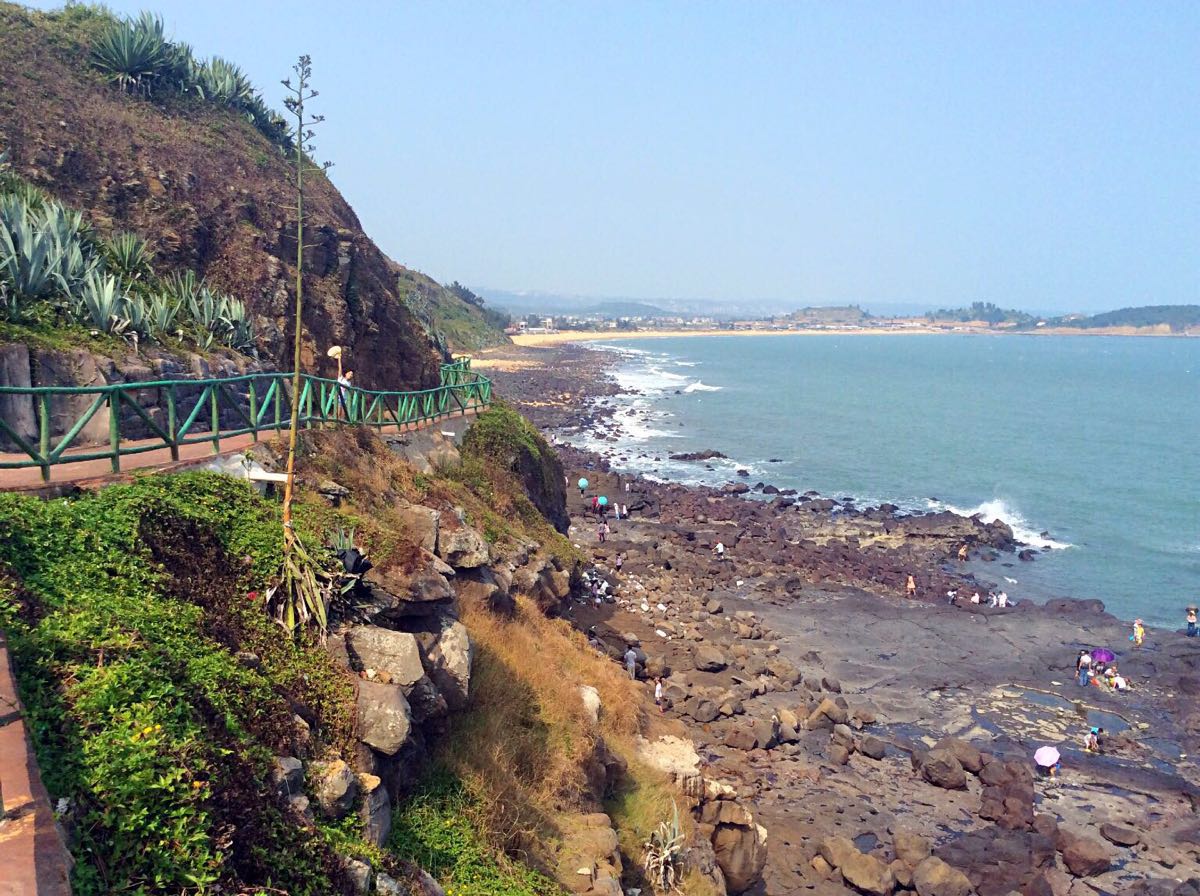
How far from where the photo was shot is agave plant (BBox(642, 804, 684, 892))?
10.3 m

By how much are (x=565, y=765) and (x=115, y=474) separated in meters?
6.36

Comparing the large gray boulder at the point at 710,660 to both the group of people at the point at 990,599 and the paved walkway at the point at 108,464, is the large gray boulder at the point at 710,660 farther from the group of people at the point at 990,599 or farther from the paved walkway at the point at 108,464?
the paved walkway at the point at 108,464

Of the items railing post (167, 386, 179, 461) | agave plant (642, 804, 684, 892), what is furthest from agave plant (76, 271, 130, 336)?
agave plant (642, 804, 684, 892)

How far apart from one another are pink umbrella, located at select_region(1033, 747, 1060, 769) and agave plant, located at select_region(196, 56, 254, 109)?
107ft

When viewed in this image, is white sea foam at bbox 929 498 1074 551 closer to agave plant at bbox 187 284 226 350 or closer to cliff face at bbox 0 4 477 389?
cliff face at bbox 0 4 477 389

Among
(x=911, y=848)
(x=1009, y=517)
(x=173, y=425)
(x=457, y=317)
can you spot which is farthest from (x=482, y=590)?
(x=457, y=317)

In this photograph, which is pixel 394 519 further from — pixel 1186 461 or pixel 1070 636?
pixel 1186 461

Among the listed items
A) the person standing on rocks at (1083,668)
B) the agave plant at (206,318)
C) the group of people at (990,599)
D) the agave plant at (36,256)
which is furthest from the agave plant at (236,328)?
the group of people at (990,599)

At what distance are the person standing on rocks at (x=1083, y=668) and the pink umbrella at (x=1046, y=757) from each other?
21.4ft

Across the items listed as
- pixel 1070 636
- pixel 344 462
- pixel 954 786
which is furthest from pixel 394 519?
pixel 1070 636

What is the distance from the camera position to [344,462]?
12.8m

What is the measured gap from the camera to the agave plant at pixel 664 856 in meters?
10.3

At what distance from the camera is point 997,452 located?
2414 inches

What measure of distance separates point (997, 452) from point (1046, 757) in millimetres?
47217
